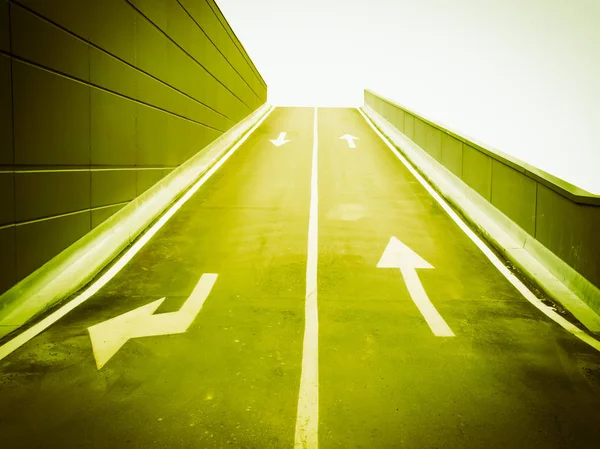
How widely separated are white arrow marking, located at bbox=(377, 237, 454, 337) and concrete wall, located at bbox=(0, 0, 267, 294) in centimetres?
521

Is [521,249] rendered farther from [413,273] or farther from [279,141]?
[279,141]

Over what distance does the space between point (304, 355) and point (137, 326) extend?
7.08 ft

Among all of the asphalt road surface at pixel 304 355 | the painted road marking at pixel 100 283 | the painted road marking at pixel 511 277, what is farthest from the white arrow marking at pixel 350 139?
the asphalt road surface at pixel 304 355

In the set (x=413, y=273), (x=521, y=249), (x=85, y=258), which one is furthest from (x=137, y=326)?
(x=521, y=249)

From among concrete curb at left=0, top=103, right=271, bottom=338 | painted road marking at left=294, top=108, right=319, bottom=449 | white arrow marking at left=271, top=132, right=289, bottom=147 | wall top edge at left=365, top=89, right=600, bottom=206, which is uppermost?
white arrow marking at left=271, top=132, right=289, bottom=147

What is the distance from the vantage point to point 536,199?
8.53 metres

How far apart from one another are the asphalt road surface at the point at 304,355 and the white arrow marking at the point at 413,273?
4 centimetres

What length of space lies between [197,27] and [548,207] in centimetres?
1146

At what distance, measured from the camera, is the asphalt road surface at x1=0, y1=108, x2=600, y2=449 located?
158 inches

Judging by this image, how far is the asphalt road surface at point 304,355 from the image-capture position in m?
4.01

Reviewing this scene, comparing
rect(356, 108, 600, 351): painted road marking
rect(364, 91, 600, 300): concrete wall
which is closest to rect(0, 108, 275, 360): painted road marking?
rect(356, 108, 600, 351): painted road marking

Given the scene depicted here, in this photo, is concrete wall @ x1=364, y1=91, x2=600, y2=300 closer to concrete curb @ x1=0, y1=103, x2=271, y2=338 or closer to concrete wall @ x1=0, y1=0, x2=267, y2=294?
concrete curb @ x1=0, y1=103, x2=271, y2=338

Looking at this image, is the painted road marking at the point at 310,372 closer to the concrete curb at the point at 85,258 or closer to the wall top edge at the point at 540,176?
the concrete curb at the point at 85,258

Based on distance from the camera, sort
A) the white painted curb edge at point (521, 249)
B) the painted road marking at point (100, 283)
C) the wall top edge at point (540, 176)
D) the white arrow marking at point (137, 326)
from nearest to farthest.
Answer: the white arrow marking at point (137, 326) → the painted road marking at point (100, 283) → the white painted curb edge at point (521, 249) → the wall top edge at point (540, 176)
